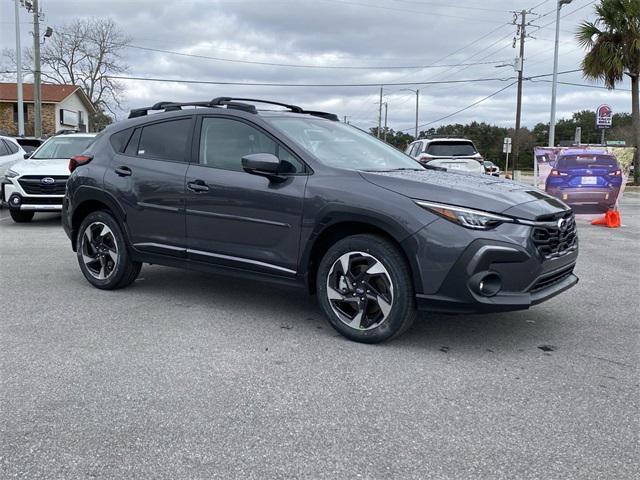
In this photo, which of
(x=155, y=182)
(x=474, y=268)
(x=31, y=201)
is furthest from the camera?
(x=31, y=201)

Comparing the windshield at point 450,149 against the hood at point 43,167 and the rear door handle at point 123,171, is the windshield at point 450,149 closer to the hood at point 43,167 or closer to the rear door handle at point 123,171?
the hood at point 43,167

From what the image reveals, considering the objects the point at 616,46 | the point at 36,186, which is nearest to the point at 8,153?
the point at 36,186

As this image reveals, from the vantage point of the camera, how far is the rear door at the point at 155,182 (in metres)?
5.39

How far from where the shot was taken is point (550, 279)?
4.40 meters

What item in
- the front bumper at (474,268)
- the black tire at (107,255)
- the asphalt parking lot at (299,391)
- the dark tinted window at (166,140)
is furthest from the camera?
the black tire at (107,255)

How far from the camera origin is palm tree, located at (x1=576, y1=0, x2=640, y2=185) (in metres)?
26.0

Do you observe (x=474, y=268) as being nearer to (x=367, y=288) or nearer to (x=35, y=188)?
(x=367, y=288)

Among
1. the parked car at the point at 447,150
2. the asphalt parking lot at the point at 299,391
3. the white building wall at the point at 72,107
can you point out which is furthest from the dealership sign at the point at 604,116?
the white building wall at the point at 72,107

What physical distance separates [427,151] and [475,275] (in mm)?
12343

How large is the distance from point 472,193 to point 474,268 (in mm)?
537

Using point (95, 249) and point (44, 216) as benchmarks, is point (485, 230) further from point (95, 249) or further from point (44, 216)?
point (44, 216)

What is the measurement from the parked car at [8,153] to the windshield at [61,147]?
50.5 inches

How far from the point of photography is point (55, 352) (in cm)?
425

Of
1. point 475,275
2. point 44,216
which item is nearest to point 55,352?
point 475,275
